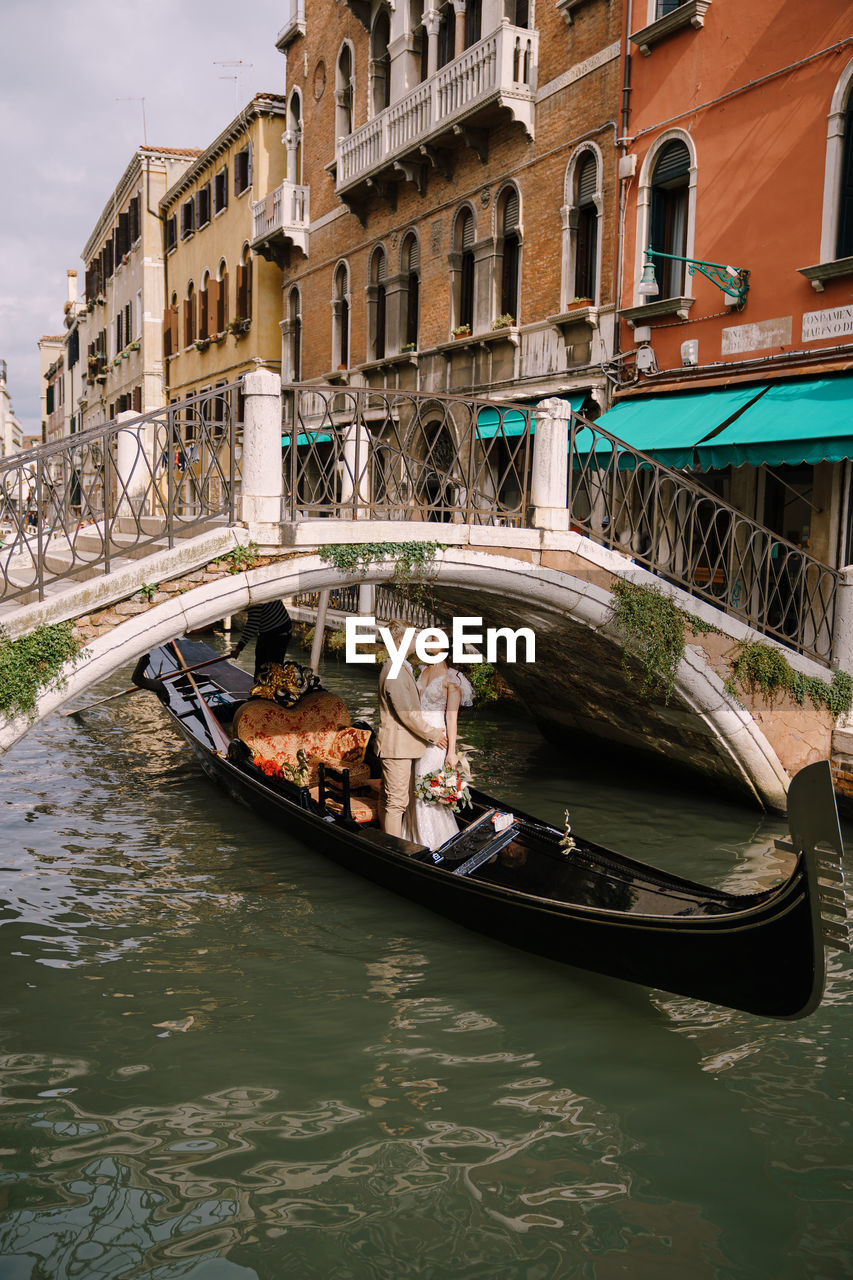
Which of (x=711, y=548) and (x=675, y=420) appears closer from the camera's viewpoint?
(x=675, y=420)

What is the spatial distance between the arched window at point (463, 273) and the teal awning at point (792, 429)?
16.2ft

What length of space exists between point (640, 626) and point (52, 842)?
367 centimetres

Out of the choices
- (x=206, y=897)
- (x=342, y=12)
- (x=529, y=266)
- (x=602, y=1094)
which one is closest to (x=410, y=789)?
(x=206, y=897)

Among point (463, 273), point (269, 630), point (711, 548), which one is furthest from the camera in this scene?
point (463, 273)

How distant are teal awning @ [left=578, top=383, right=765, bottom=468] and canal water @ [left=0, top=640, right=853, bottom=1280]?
3054 millimetres

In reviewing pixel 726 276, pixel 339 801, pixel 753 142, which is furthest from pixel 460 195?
pixel 339 801

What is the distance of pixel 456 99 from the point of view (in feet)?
35.6

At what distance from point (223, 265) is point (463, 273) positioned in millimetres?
8802

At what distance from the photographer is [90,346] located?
31.8m

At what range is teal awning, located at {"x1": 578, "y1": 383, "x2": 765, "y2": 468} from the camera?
24.0ft

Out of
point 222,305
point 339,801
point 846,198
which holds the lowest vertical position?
point 339,801

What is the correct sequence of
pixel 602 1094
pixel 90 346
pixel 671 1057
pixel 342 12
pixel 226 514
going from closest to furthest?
pixel 602 1094, pixel 671 1057, pixel 226 514, pixel 342 12, pixel 90 346

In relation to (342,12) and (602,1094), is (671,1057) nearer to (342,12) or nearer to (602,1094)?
(602,1094)

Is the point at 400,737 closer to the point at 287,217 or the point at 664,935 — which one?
the point at 664,935
